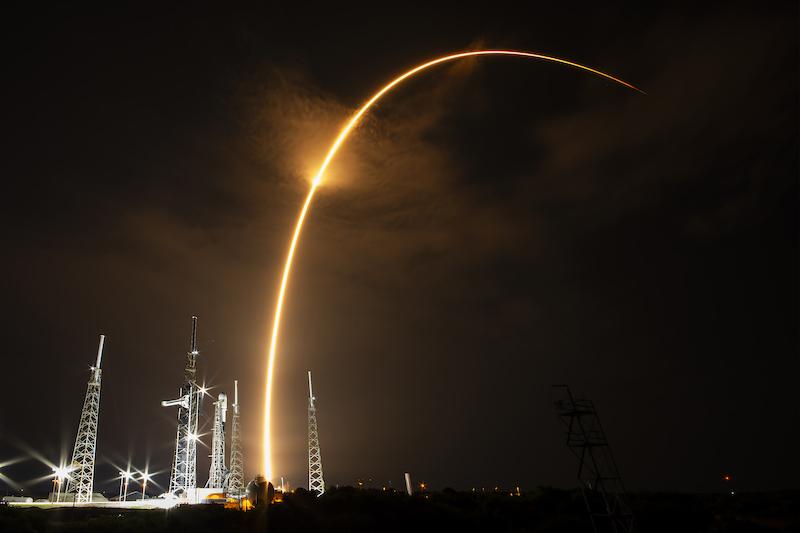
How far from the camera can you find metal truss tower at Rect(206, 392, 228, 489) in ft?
261

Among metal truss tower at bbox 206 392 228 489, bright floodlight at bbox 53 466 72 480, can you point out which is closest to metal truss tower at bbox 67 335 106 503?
bright floodlight at bbox 53 466 72 480

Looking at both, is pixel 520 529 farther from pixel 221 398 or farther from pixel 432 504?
pixel 221 398

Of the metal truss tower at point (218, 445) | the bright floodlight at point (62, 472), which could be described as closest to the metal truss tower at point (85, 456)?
the bright floodlight at point (62, 472)

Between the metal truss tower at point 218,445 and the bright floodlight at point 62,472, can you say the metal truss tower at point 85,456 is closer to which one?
the bright floodlight at point 62,472

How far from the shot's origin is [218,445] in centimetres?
8019

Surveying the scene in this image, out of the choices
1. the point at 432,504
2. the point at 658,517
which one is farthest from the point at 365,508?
the point at 658,517

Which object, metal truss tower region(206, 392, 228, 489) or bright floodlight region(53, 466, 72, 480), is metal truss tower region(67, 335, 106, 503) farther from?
metal truss tower region(206, 392, 228, 489)

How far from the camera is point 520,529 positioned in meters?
36.6

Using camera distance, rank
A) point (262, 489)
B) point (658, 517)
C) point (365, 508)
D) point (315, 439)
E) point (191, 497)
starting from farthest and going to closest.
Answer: point (315, 439) < point (191, 497) < point (658, 517) < point (262, 489) < point (365, 508)

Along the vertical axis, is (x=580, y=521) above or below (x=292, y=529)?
below

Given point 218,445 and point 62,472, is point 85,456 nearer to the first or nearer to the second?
point 62,472

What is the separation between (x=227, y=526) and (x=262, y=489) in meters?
9.44

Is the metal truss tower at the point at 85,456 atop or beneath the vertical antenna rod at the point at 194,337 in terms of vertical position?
beneath

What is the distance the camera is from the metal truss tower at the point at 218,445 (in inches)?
3132
